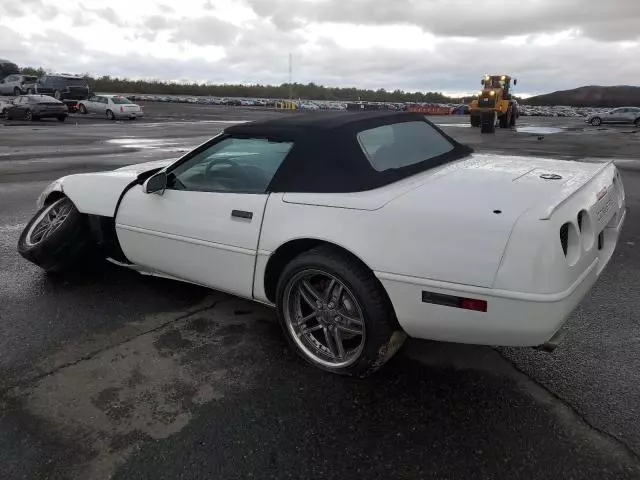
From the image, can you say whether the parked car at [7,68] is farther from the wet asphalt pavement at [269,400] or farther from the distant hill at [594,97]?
the distant hill at [594,97]

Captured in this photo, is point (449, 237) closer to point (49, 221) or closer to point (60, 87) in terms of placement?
point (49, 221)

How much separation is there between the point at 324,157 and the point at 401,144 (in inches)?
29.7

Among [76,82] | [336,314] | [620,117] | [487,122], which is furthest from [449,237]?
[620,117]

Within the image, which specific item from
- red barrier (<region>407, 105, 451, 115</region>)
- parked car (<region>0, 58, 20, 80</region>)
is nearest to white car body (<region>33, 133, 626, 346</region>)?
parked car (<region>0, 58, 20, 80</region>)

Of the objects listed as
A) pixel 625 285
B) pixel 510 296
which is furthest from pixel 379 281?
pixel 625 285

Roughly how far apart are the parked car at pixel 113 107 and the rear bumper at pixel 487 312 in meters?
31.0

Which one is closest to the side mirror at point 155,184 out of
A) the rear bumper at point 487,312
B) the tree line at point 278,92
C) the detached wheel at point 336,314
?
the detached wheel at point 336,314

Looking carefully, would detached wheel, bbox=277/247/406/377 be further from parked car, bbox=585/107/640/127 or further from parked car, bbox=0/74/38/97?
parked car, bbox=0/74/38/97

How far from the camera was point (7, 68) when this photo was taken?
3888 centimetres

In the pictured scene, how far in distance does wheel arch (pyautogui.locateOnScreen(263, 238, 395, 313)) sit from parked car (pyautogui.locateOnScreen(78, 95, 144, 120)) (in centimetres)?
3026

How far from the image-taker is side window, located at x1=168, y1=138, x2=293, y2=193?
322cm

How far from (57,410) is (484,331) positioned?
2.13 meters

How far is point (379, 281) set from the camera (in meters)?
2.62

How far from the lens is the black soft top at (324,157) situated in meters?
2.86
